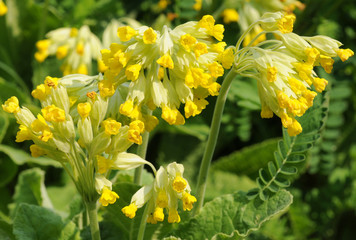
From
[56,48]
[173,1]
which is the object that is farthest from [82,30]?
[173,1]

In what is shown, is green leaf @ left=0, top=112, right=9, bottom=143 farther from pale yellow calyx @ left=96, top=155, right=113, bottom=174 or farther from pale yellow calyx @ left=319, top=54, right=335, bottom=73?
pale yellow calyx @ left=319, top=54, right=335, bottom=73

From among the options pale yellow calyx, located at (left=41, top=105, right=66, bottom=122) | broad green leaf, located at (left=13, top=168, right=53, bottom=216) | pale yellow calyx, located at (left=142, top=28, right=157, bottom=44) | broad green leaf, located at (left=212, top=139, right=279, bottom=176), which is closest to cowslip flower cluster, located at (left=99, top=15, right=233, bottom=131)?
pale yellow calyx, located at (left=142, top=28, right=157, bottom=44)

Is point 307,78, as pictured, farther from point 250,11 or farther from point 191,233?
point 250,11

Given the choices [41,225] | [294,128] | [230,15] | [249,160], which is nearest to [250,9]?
[230,15]

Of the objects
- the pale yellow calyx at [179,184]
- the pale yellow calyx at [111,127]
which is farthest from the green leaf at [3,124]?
the pale yellow calyx at [179,184]

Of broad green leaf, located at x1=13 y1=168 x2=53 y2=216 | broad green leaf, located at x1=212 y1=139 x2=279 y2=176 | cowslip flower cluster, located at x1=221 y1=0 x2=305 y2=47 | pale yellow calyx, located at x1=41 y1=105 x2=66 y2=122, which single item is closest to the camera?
pale yellow calyx, located at x1=41 y1=105 x2=66 y2=122

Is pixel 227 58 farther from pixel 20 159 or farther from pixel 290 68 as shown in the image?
pixel 20 159
